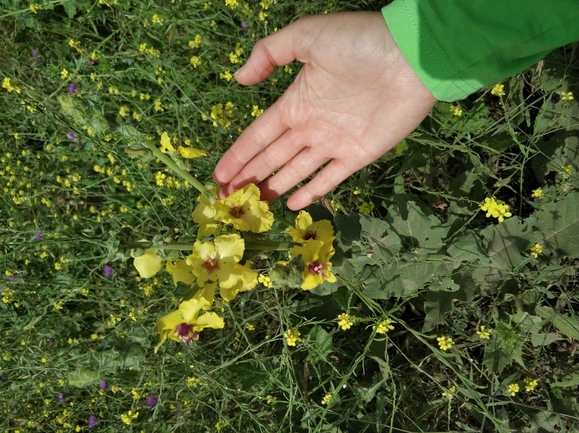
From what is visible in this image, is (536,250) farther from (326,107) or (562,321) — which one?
(326,107)

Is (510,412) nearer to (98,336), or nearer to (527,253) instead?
(527,253)

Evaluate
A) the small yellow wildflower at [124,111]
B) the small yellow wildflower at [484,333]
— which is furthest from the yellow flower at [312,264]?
the small yellow wildflower at [124,111]

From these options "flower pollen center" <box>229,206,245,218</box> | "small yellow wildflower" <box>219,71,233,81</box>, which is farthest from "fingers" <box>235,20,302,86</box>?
"flower pollen center" <box>229,206,245,218</box>

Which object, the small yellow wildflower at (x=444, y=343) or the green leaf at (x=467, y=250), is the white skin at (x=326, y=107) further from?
the small yellow wildflower at (x=444, y=343)

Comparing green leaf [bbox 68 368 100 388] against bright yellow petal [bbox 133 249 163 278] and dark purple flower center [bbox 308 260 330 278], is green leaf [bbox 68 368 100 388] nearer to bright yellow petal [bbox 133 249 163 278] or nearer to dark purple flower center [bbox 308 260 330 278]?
bright yellow petal [bbox 133 249 163 278]

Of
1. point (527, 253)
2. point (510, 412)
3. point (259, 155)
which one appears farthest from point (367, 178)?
point (510, 412)

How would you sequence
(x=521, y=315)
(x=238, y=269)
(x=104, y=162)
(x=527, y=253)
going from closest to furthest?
(x=238, y=269), (x=521, y=315), (x=527, y=253), (x=104, y=162)

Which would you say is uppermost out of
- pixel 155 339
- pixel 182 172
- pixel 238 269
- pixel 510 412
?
pixel 182 172
